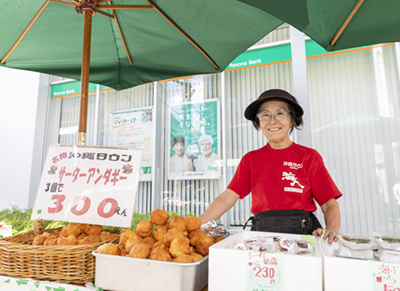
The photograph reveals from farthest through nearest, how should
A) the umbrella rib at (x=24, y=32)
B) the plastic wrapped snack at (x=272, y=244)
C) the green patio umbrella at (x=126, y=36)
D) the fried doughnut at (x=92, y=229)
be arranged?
the umbrella rib at (x=24, y=32) < the green patio umbrella at (x=126, y=36) < the fried doughnut at (x=92, y=229) < the plastic wrapped snack at (x=272, y=244)

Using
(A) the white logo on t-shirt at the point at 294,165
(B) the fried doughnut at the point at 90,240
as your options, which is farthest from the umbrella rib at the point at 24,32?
(A) the white logo on t-shirt at the point at 294,165

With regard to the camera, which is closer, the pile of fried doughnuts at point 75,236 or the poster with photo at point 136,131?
the pile of fried doughnuts at point 75,236

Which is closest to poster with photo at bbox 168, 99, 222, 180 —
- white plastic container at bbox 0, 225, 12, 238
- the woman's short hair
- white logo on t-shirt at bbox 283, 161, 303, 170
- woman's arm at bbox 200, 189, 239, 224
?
the woman's short hair

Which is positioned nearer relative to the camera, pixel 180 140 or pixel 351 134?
pixel 351 134

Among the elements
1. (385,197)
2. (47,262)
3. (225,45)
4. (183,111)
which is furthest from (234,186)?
(183,111)

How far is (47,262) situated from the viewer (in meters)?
1.15

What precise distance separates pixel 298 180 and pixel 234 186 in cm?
48

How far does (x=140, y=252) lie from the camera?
99 centimetres

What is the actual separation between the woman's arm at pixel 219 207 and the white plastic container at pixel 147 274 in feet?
2.95

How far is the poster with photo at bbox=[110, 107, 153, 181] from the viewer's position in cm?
597

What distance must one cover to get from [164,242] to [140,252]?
120mm

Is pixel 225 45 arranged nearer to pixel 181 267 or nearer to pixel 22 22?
pixel 22 22

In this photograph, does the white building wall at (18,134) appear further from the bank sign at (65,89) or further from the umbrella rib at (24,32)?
the umbrella rib at (24,32)

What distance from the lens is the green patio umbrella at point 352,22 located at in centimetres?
176
